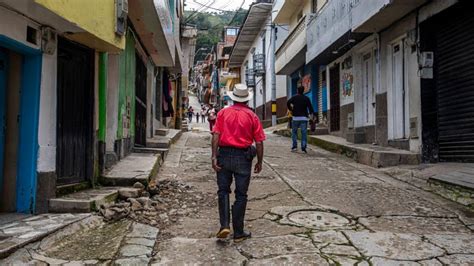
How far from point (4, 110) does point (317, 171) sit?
18.9 feet

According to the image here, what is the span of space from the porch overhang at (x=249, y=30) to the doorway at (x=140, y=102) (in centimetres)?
1468

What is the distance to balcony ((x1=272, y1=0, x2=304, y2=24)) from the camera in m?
19.9

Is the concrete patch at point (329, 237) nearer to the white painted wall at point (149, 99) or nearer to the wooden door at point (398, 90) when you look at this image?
the wooden door at point (398, 90)

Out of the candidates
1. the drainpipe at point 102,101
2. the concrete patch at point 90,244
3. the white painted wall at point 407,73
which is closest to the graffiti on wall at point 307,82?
the white painted wall at point 407,73

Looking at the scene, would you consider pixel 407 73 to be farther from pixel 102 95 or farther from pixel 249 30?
pixel 249 30

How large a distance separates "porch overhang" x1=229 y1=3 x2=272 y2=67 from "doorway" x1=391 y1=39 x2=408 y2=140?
15.5 meters

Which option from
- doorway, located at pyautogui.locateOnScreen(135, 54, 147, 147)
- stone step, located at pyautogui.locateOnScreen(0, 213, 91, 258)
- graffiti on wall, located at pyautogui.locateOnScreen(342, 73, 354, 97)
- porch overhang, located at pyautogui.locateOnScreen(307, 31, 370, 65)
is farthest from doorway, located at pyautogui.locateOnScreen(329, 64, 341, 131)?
stone step, located at pyautogui.locateOnScreen(0, 213, 91, 258)

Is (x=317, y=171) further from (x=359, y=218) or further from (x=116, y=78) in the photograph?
(x=116, y=78)

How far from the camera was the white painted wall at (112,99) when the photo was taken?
777 centimetres

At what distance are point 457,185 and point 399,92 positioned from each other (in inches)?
164

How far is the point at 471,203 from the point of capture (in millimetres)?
5969

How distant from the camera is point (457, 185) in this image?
6.41 meters

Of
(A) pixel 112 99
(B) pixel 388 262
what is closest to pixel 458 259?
(B) pixel 388 262

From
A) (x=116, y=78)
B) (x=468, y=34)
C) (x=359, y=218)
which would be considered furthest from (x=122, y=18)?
(x=468, y=34)
